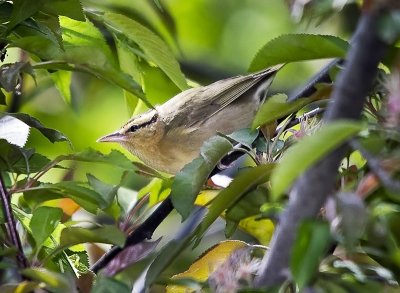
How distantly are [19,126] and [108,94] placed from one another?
3.30 m

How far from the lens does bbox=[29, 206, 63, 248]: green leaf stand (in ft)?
6.30

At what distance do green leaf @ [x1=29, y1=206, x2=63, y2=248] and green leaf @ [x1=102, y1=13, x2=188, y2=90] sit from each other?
1.86ft

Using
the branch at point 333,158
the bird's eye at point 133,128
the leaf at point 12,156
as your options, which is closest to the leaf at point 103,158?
the leaf at point 12,156

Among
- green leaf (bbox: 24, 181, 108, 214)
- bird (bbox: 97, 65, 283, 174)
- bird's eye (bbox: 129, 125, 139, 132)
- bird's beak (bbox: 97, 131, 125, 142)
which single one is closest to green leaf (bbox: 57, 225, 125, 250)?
green leaf (bbox: 24, 181, 108, 214)

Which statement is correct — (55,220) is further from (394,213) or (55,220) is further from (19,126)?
(394,213)

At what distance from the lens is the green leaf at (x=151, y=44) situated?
2391mm

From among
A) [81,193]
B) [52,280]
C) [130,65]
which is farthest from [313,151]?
[130,65]

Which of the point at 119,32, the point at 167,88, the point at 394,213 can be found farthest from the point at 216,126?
the point at 394,213

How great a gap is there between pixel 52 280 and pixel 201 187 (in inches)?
17.1

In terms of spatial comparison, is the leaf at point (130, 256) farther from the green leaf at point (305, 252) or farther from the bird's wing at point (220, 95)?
the bird's wing at point (220, 95)

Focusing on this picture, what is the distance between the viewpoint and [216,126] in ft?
12.5

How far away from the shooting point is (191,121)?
3.89 meters

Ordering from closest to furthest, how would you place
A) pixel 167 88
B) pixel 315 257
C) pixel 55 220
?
pixel 315 257 < pixel 55 220 < pixel 167 88

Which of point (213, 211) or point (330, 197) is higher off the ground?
point (330, 197)
